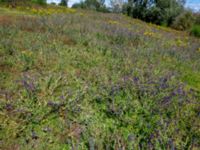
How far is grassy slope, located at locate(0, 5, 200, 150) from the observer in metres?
2.80

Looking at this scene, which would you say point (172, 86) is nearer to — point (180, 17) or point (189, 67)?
point (189, 67)

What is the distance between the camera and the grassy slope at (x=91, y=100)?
2.80m

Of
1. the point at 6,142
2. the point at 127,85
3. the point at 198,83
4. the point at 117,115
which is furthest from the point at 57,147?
the point at 198,83

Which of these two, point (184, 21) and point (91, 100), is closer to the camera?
point (91, 100)

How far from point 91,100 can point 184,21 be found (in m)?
19.2

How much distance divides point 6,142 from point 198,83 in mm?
3732

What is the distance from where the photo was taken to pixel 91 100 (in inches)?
142

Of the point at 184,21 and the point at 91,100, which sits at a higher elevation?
the point at 91,100

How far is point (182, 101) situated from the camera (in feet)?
12.0

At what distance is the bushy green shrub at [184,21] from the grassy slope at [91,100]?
52.6 ft

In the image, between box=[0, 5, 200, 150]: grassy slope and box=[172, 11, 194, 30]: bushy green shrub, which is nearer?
box=[0, 5, 200, 150]: grassy slope

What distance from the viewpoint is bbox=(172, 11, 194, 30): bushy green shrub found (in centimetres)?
2075

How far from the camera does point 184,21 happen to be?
69.3ft

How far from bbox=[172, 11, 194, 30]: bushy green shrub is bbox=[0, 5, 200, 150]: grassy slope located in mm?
16027
